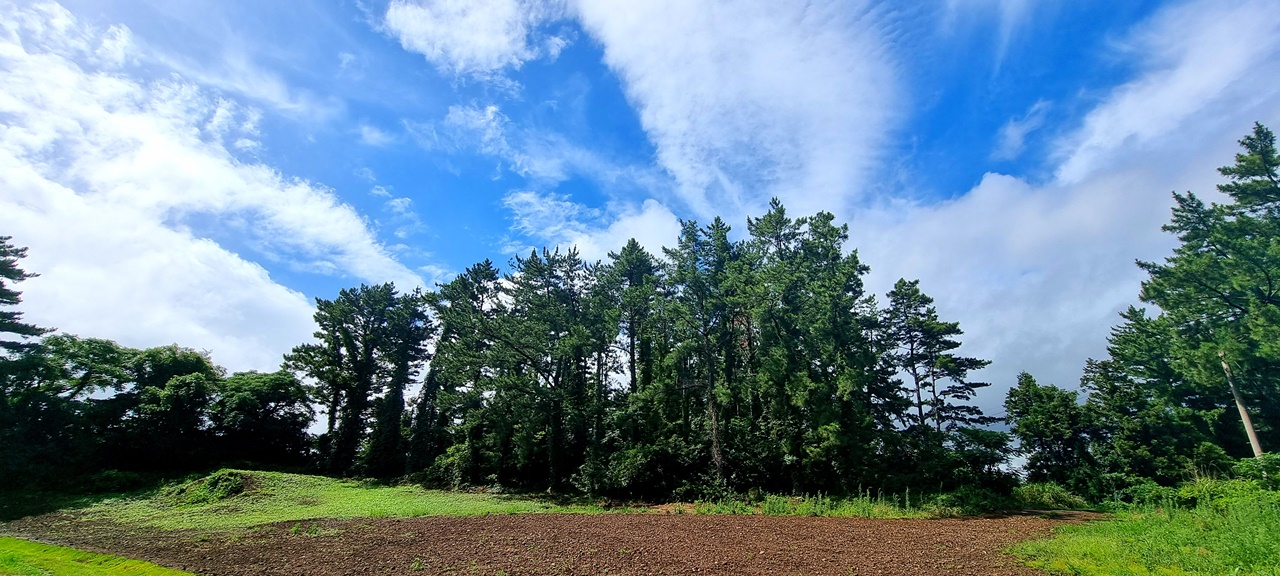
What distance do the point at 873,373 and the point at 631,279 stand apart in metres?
15.4

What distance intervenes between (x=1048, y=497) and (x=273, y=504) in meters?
34.4

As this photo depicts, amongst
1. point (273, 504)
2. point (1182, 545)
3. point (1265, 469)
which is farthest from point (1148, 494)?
point (273, 504)

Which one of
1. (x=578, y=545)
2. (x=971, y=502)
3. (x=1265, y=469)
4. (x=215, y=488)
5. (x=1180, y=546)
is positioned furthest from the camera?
(x=215, y=488)

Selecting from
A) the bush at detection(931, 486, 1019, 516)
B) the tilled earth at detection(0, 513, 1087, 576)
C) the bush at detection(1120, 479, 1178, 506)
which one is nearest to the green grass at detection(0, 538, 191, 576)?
the tilled earth at detection(0, 513, 1087, 576)

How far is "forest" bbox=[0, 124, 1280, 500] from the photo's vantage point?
22.6m

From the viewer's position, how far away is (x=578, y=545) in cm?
1163

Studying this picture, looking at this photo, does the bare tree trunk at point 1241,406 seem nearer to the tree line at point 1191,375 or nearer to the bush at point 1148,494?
the tree line at point 1191,375

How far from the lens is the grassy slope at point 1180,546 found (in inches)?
313

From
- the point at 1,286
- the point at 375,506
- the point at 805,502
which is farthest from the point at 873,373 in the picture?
the point at 1,286

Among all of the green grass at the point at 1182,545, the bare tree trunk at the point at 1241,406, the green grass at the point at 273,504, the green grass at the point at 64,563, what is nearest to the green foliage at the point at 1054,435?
the bare tree trunk at the point at 1241,406

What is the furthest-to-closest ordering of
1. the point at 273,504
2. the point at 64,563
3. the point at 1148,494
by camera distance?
1. the point at 273,504
2. the point at 1148,494
3. the point at 64,563

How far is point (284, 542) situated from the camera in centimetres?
1260

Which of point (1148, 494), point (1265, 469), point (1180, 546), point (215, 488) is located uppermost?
point (1265, 469)

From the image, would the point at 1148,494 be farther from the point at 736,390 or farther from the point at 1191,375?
the point at 736,390
